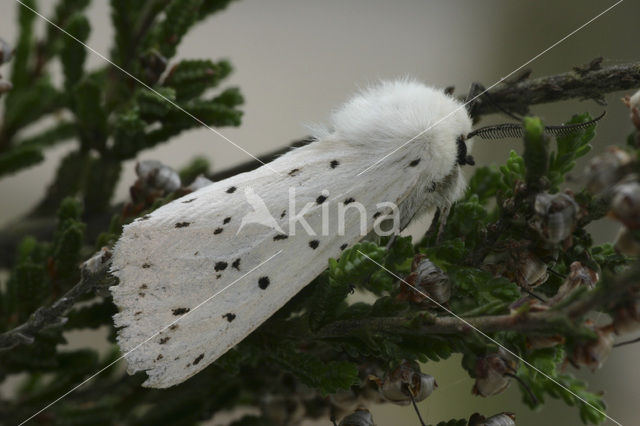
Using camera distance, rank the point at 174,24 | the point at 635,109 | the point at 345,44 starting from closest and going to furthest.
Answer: the point at 635,109 → the point at 174,24 → the point at 345,44

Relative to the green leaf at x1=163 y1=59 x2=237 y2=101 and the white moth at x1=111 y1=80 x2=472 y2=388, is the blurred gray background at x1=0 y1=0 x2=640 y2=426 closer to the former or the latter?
the green leaf at x1=163 y1=59 x2=237 y2=101

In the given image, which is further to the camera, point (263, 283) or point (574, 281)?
point (263, 283)

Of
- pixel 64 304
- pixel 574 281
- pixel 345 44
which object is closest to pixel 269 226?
pixel 64 304

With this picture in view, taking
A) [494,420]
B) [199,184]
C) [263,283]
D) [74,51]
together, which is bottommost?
[494,420]

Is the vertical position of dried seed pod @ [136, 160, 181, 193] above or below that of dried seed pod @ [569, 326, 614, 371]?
above

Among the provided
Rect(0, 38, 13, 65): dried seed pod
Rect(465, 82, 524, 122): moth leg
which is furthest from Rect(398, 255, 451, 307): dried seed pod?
Rect(0, 38, 13, 65): dried seed pod

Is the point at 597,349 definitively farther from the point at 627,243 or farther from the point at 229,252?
the point at 229,252
